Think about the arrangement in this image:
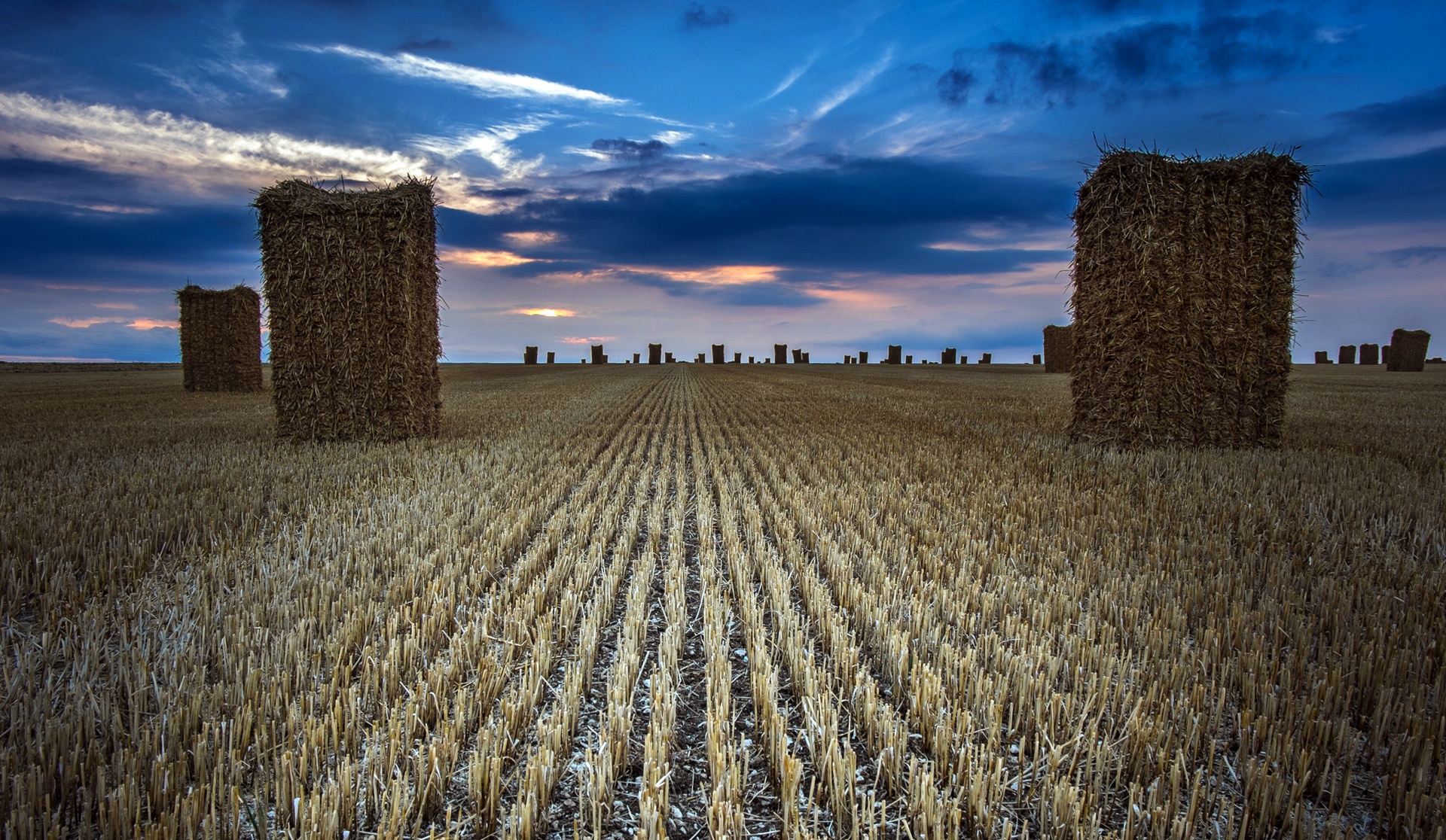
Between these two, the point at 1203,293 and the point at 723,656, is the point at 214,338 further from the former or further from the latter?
Result: the point at 1203,293

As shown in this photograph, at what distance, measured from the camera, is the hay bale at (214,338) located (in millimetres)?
18078

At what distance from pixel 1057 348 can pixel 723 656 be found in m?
34.8

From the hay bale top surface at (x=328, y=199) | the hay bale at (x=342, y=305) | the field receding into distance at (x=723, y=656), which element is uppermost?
the hay bale top surface at (x=328, y=199)

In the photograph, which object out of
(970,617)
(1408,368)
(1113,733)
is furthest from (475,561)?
(1408,368)

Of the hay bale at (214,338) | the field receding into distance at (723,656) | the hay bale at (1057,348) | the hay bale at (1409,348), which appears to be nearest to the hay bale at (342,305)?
the field receding into distance at (723,656)

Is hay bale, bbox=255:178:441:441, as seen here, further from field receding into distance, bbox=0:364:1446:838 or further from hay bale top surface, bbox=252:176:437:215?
field receding into distance, bbox=0:364:1446:838

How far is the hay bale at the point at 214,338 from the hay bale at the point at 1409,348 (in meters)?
44.1

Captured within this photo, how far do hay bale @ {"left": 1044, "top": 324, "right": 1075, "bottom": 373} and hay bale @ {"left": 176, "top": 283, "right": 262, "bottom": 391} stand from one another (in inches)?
1265

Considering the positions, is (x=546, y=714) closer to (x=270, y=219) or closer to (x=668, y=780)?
(x=668, y=780)

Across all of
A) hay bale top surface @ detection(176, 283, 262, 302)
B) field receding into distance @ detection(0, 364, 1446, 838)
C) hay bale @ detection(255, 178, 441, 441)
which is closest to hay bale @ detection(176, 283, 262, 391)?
hay bale top surface @ detection(176, 283, 262, 302)

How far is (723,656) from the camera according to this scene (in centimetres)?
263

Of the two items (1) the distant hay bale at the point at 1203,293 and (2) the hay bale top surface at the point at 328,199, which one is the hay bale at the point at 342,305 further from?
(1) the distant hay bale at the point at 1203,293

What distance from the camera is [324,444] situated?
8336 mm

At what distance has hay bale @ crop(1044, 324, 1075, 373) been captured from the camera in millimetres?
32219
